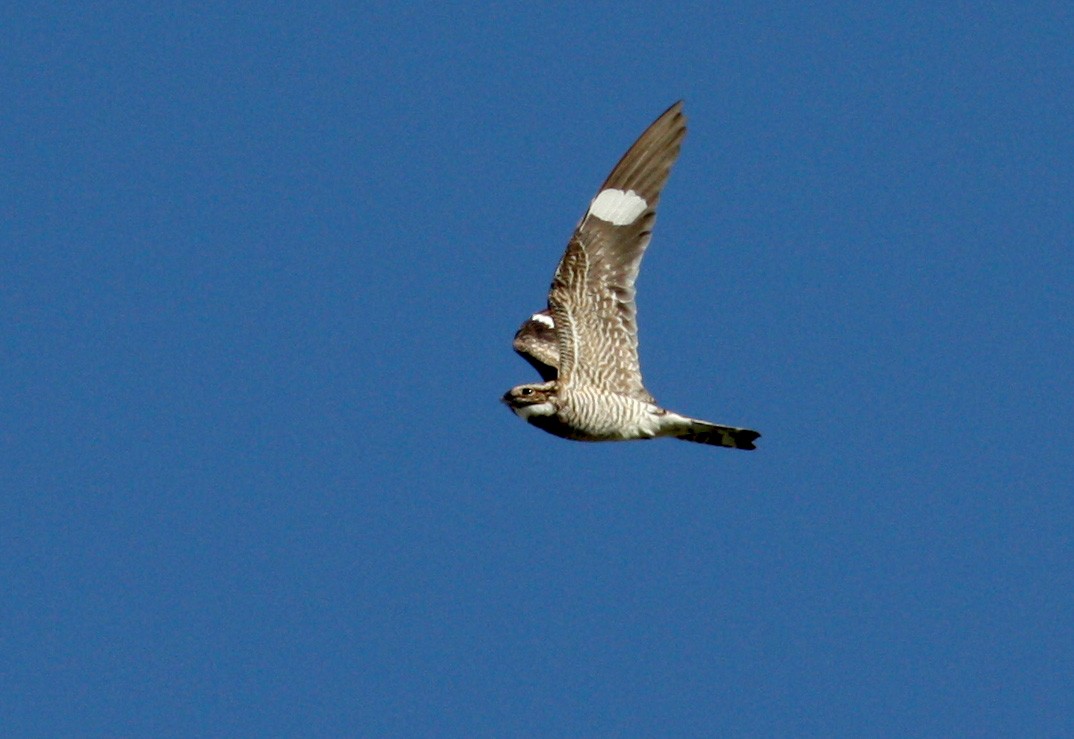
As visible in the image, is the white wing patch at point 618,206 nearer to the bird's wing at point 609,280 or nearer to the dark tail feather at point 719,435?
the bird's wing at point 609,280

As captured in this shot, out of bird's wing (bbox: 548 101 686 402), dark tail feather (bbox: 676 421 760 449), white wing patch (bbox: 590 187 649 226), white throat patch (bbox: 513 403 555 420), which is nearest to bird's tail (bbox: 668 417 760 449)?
dark tail feather (bbox: 676 421 760 449)

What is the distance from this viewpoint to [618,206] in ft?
29.7

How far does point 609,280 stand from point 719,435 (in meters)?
1.41

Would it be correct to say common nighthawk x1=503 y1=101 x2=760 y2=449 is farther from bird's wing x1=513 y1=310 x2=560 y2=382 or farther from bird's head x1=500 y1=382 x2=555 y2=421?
bird's wing x1=513 y1=310 x2=560 y2=382

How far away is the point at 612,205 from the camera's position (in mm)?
9031

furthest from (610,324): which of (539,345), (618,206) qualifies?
(539,345)

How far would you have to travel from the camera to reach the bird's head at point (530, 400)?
8242 mm

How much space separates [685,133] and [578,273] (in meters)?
1.45

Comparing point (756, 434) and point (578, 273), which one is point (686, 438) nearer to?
point (756, 434)

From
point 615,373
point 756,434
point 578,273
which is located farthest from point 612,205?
point 756,434

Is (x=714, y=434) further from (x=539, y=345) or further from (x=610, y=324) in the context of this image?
(x=539, y=345)

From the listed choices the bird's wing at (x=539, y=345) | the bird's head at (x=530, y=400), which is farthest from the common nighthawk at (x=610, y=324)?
the bird's wing at (x=539, y=345)

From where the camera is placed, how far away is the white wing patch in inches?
353

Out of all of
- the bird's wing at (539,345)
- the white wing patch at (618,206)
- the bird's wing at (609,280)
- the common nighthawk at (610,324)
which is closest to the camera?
the common nighthawk at (610,324)
